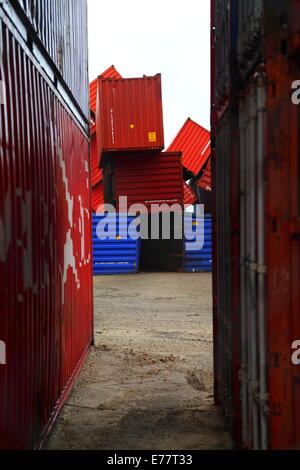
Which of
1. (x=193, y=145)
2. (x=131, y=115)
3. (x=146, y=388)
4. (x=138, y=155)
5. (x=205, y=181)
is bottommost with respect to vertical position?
(x=146, y=388)

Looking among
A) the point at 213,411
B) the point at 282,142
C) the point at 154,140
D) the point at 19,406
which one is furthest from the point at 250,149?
the point at 154,140

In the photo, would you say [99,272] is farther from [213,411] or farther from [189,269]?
[213,411]

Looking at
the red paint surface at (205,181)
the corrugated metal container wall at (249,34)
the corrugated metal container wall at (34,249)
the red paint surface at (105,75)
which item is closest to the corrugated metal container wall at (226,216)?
the corrugated metal container wall at (249,34)

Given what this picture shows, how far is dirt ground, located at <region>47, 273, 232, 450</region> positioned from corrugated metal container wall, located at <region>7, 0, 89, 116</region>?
3.30m

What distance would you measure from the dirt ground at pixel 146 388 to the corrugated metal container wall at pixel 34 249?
299 millimetres

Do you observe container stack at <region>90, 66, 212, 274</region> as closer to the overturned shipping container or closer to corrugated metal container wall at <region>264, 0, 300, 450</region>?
the overturned shipping container

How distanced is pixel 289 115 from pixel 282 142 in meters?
0.16

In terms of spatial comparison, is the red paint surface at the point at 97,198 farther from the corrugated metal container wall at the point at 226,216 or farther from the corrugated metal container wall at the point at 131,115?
the corrugated metal container wall at the point at 226,216

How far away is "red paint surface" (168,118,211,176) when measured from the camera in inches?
937

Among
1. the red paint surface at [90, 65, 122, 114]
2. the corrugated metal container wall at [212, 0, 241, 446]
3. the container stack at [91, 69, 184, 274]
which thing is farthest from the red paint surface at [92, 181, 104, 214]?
the corrugated metal container wall at [212, 0, 241, 446]

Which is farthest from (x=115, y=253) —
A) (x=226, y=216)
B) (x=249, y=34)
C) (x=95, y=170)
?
(x=249, y=34)

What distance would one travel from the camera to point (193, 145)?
24.6 metres

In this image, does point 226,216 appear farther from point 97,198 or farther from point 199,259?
point 97,198

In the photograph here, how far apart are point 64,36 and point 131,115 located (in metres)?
11.9
